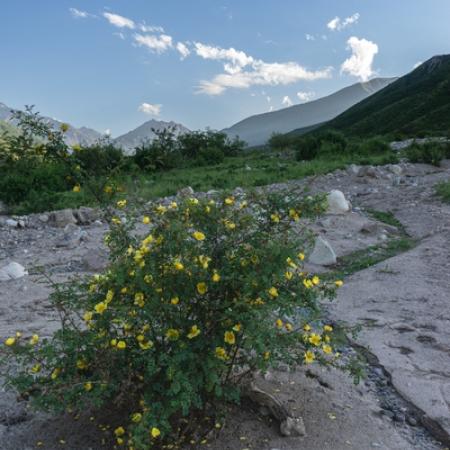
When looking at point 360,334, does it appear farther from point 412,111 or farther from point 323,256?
point 412,111

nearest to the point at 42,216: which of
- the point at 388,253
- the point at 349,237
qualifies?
the point at 349,237

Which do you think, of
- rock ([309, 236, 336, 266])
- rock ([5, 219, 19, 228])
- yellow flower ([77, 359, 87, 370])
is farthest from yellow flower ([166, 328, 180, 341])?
rock ([5, 219, 19, 228])

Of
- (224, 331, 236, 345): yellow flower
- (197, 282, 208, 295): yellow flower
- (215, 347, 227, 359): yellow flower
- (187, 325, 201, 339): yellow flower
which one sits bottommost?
(215, 347, 227, 359): yellow flower

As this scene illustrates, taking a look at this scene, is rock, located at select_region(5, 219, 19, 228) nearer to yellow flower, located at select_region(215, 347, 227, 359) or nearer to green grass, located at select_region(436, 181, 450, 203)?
green grass, located at select_region(436, 181, 450, 203)

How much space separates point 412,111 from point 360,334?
65.3 metres

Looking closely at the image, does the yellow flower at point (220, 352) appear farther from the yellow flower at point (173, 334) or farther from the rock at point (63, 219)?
the rock at point (63, 219)

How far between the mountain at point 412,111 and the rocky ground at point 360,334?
3472 centimetres

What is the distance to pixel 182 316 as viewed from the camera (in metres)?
2.37

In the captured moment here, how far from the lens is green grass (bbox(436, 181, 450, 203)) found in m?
9.06

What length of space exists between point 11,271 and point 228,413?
4.25m

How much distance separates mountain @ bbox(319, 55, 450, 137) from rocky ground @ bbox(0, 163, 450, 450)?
114ft

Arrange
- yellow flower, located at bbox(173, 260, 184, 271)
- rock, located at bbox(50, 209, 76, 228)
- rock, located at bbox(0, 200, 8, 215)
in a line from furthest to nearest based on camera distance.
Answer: rock, located at bbox(0, 200, 8, 215)
rock, located at bbox(50, 209, 76, 228)
yellow flower, located at bbox(173, 260, 184, 271)

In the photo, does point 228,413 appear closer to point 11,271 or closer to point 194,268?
point 194,268

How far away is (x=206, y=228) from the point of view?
2.51 meters
